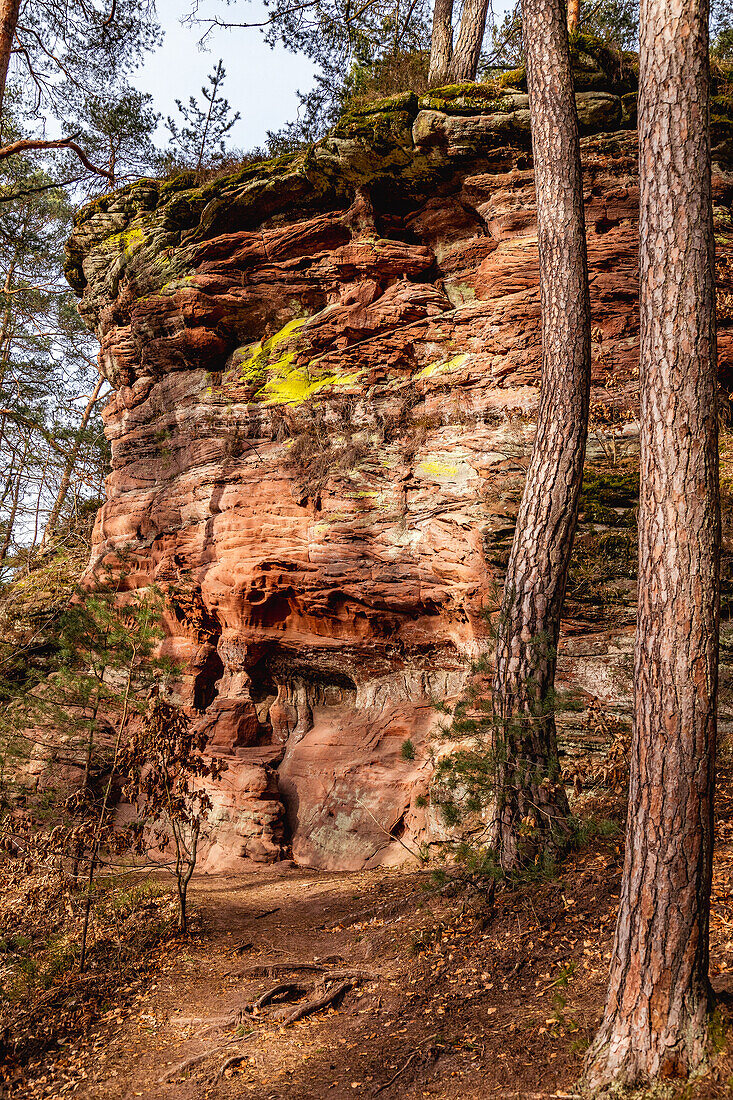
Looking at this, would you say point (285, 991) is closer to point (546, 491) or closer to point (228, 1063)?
point (228, 1063)

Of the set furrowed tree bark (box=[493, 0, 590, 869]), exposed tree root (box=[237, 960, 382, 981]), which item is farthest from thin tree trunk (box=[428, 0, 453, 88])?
exposed tree root (box=[237, 960, 382, 981])

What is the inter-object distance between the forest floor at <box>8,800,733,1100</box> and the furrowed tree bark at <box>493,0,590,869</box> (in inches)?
26.3

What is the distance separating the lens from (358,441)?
35.4 ft

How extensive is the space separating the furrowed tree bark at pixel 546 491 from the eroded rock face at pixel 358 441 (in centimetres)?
221

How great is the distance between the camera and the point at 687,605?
341 centimetres

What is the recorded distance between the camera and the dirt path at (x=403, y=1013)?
3771mm

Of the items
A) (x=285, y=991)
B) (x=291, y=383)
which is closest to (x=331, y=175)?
(x=291, y=383)

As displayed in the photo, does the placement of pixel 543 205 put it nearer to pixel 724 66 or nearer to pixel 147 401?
pixel 724 66

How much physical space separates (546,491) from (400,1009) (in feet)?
14.0

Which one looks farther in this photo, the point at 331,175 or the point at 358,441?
the point at 331,175

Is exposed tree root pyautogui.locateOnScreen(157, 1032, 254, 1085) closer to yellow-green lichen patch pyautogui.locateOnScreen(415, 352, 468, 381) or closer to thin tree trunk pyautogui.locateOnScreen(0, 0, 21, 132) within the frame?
yellow-green lichen patch pyautogui.locateOnScreen(415, 352, 468, 381)

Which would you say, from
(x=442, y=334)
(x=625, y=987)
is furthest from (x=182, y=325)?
(x=625, y=987)

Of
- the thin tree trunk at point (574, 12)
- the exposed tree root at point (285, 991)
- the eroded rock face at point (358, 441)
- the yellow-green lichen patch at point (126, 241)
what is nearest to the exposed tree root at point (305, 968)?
the exposed tree root at point (285, 991)

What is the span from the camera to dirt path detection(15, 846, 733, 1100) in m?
3.77
